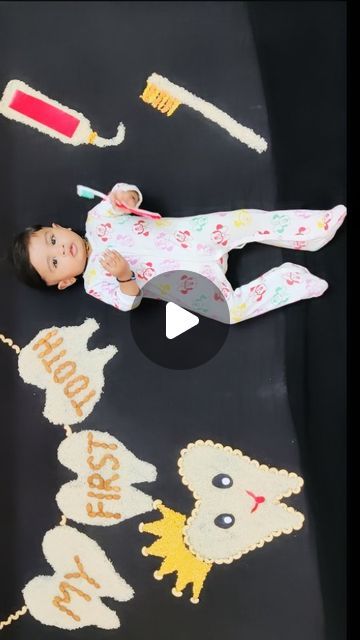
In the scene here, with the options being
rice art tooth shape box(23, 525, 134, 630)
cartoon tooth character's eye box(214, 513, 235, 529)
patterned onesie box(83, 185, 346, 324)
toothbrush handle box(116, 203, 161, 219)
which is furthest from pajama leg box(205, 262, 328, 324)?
rice art tooth shape box(23, 525, 134, 630)

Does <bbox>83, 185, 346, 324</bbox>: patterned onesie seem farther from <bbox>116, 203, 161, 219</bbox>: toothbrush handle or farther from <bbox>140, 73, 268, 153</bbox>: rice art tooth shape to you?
<bbox>140, 73, 268, 153</bbox>: rice art tooth shape

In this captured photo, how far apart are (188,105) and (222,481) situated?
78cm

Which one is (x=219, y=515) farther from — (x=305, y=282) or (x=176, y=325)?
(x=305, y=282)

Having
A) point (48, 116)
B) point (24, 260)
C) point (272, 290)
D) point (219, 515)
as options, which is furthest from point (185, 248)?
point (219, 515)

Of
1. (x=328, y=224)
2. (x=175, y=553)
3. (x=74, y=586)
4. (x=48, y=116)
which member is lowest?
(x=74, y=586)

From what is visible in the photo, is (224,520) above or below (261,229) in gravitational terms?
below

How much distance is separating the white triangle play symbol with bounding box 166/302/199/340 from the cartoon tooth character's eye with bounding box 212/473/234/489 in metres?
0.30

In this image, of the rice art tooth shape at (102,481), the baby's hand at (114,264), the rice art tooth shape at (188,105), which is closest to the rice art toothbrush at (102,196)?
the baby's hand at (114,264)

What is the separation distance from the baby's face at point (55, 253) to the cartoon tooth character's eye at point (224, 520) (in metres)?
0.57

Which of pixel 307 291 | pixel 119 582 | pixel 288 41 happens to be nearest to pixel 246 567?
pixel 119 582

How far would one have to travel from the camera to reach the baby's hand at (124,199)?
1116mm

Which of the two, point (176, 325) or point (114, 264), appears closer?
point (114, 264)

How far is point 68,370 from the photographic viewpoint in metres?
1.20

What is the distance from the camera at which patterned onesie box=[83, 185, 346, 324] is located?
112cm
